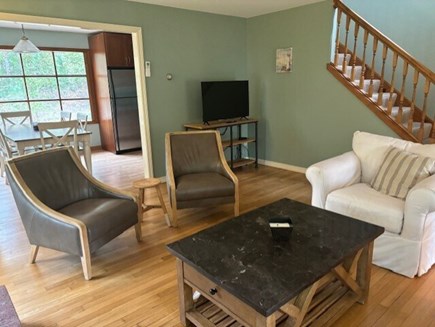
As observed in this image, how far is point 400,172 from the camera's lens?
2.49 meters

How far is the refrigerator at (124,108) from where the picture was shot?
612 cm

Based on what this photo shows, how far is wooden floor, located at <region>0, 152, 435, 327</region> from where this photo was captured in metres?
1.88

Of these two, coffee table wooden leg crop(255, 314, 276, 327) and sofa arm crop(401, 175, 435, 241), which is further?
sofa arm crop(401, 175, 435, 241)

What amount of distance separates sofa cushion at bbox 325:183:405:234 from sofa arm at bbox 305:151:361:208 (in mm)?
64

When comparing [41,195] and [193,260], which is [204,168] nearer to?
[41,195]

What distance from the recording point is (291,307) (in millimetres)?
1502

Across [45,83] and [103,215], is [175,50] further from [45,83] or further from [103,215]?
[45,83]

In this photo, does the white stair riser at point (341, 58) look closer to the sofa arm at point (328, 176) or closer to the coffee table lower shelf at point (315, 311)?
the sofa arm at point (328, 176)

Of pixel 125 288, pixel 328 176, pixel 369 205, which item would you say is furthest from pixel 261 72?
pixel 125 288

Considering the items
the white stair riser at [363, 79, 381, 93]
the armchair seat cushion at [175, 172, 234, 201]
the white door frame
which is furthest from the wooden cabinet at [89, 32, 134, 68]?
the white stair riser at [363, 79, 381, 93]

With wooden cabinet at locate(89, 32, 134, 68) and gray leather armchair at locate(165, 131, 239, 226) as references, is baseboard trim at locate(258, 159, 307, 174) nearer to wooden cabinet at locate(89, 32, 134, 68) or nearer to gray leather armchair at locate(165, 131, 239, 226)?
gray leather armchair at locate(165, 131, 239, 226)

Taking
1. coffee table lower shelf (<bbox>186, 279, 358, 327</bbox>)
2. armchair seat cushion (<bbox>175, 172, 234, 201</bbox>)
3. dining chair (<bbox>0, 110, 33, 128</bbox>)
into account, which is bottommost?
coffee table lower shelf (<bbox>186, 279, 358, 327</bbox>)

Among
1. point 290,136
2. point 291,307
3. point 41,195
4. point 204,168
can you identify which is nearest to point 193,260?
point 291,307

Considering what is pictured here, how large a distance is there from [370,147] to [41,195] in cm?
285
